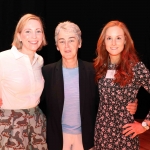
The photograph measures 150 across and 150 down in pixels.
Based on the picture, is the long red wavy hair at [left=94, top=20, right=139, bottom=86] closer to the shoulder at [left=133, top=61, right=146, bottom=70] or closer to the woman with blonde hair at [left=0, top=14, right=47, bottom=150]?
the shoulder at [left=133, top=61, right=146, bottom=70]

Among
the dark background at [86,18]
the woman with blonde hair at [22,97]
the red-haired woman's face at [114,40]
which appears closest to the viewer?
the woman with blonde hair at [22,97]

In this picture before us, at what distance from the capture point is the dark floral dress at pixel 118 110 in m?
2.00

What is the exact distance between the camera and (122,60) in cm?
211

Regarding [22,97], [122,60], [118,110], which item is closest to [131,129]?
[118,110]

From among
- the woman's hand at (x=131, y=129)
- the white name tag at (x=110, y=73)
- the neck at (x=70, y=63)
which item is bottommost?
the woman's hand at (x=131, y=129)

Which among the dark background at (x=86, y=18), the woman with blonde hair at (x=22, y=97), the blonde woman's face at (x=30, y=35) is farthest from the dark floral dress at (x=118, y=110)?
the dark background at (x=86, y=18)

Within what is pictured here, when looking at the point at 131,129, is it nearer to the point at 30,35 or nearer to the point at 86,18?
the point at 30,35

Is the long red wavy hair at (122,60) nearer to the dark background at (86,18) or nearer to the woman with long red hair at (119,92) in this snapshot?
the woman with long red hair at (119,92)

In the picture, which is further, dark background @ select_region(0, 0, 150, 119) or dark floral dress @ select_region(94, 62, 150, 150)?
dark background @ select_region(0, 0, 150, 119)

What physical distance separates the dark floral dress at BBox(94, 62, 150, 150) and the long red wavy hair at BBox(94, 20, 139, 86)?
0.15ft

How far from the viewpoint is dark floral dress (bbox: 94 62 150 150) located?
200 centimetres

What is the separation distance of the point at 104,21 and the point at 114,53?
273cm

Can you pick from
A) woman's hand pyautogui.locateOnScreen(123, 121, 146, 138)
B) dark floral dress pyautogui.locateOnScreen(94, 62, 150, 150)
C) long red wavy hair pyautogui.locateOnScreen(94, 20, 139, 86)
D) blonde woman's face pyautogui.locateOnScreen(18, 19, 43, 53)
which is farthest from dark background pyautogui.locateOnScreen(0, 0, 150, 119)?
woman's hand pyautogui.locateOnScreen(123, 121, 146, 138)

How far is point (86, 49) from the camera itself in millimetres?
4703
